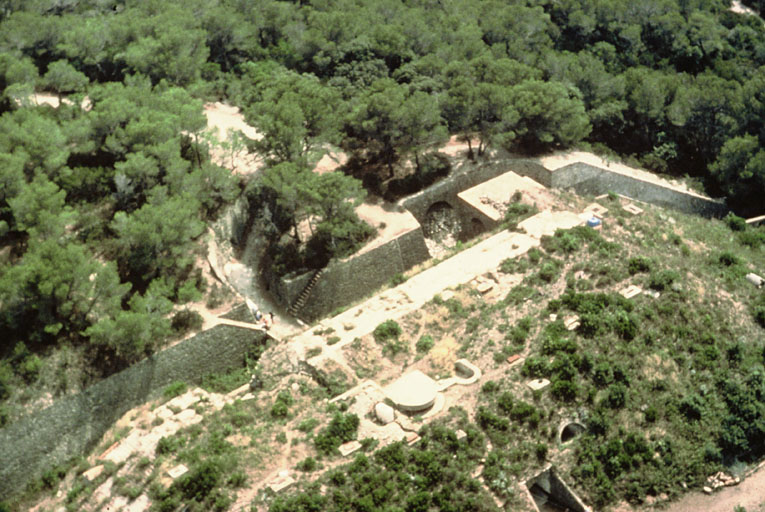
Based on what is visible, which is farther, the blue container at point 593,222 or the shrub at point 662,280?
the blue container at point 593,222

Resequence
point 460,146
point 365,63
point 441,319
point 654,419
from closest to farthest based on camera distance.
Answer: point 654,419 < point 441,319 < point 460,146 < point 365,63

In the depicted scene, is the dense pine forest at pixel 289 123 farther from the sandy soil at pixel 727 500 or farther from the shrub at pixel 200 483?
the shrub at pixel 200 483

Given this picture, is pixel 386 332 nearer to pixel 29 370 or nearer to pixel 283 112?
pixel 29 370

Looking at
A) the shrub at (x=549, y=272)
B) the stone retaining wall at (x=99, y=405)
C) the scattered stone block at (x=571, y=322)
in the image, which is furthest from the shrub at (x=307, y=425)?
the shrub at (x=549, y=272)

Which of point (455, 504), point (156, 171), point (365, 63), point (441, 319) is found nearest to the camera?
point (455, 504)

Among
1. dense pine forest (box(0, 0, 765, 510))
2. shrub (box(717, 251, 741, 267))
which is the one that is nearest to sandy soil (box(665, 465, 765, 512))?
dense pine forest (box(0, 0, 765, 510))

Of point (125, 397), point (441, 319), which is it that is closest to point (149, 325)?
Result: point (125, 397)

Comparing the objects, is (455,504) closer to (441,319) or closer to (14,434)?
(441,319)
